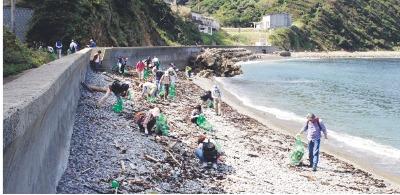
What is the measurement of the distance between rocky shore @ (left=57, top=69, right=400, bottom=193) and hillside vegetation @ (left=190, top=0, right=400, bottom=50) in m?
129

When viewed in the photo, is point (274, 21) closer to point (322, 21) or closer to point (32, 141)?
point (322, 21)

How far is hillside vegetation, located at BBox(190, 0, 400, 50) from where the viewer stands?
159 m

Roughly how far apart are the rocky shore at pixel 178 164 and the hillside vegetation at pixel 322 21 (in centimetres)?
12859

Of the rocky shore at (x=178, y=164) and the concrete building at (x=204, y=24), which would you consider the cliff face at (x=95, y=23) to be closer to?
the rocky shore at (x=178, y=164)

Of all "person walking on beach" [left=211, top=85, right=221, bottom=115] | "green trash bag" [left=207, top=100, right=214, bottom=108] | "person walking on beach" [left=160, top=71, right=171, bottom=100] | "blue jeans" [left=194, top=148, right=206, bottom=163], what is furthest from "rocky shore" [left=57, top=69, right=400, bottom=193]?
"green trash bag" [left=207, top=100, right=214, bottom=108]

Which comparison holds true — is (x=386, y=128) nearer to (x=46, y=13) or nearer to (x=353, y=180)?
(x=353, y=180)

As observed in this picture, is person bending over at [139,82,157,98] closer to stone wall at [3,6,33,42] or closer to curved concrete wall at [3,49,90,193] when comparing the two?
curved concrete wall at [3,49,90,193]

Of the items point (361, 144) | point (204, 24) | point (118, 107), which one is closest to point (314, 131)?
point (118, 107)

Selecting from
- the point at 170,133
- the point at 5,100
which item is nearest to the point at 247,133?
the point at 170,133

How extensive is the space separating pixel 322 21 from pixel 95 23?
134996 mm

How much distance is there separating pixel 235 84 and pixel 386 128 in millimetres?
22857

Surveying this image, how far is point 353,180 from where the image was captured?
1662cm

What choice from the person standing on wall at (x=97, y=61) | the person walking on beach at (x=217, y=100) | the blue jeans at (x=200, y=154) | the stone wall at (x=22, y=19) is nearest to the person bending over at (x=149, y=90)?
the person walking on beach at (x=217, y=100)

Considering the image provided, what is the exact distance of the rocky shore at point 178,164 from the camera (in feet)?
38.7
